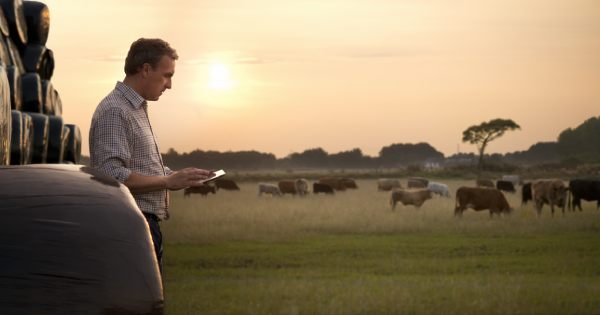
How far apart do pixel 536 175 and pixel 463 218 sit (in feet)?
121

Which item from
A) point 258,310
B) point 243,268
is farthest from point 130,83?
point 243,268

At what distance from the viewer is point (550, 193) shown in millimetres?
22609

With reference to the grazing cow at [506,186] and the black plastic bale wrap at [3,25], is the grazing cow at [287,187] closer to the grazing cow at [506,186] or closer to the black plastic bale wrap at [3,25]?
the grazing cow at [506,186]

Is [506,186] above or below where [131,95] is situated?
below

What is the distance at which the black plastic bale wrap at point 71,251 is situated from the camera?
109 centimetres

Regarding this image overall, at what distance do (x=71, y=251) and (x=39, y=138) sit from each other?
359cm

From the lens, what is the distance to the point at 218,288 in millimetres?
10195

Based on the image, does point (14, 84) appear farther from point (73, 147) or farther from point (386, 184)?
point (386, 184)

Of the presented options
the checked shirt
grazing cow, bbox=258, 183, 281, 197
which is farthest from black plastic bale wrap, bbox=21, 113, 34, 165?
grazing cow, bbox=258, 183, 281, 197

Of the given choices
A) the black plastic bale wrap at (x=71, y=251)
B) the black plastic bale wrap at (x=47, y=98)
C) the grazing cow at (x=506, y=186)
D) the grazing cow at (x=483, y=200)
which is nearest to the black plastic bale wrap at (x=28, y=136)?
the black plastic bale wrap at (x=47, y=98)

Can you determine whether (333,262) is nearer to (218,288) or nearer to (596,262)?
(218,288)

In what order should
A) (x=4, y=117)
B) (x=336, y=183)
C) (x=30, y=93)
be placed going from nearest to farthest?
(x=4, y=117), (x=30, y=93), (x=336, y=183)

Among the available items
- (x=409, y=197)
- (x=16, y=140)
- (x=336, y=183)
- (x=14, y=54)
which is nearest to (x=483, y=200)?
(x=409, y=197)

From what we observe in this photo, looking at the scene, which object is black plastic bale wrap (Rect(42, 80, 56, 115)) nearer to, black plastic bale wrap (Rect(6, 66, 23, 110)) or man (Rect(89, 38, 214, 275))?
black plastic bale wrap (Rect(6, 66, 23, 110))
